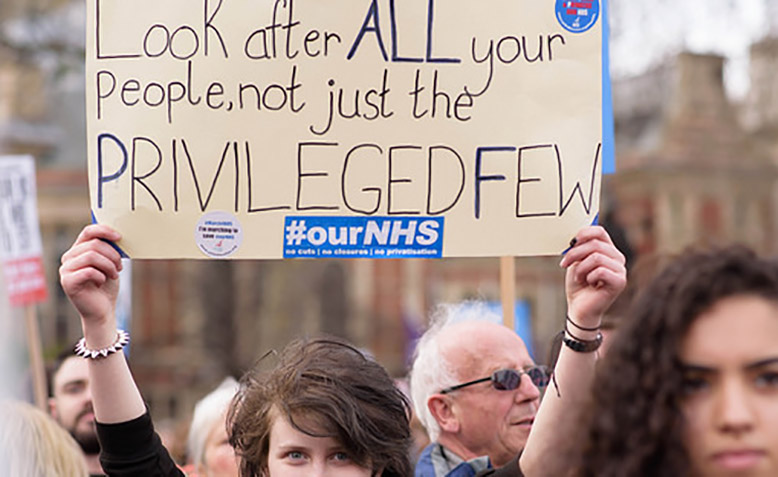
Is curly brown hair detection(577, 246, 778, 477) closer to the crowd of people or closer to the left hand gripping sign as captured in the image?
the crowd of people

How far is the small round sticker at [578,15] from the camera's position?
11.2 ft

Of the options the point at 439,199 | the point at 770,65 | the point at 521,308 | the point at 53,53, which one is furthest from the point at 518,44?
the point at 770,65

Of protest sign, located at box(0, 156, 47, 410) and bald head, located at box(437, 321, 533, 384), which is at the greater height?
protest sign, located at box(0, 156, 47, 410)

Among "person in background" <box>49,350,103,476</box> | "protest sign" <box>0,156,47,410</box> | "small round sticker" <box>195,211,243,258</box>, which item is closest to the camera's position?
"small round sticker" <box>195,211,243,258</box>

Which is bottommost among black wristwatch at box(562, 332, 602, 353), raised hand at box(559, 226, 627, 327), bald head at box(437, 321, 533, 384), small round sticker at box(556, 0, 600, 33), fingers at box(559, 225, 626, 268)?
bald head at box(437, 321, 533, 384)

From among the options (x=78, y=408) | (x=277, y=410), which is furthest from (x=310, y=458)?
(x=78, y=408)

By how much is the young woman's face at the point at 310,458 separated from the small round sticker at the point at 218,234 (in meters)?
0.47

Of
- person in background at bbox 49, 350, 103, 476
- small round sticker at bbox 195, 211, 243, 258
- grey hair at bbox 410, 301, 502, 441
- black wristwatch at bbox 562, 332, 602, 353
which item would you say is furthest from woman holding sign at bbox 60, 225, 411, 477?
person in background at bbox 49, 350, 103, 476

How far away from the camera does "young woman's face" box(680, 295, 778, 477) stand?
7.16ft

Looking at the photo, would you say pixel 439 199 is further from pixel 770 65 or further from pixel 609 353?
pixel 770 65

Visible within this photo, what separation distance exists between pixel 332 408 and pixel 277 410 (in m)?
0.16

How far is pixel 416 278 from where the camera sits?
38.5 metres

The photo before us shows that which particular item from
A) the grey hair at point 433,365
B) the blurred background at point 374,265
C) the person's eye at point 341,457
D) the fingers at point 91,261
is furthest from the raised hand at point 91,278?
the blurred background at point 374,265

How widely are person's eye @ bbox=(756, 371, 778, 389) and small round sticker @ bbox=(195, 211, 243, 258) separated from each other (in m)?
1.47
